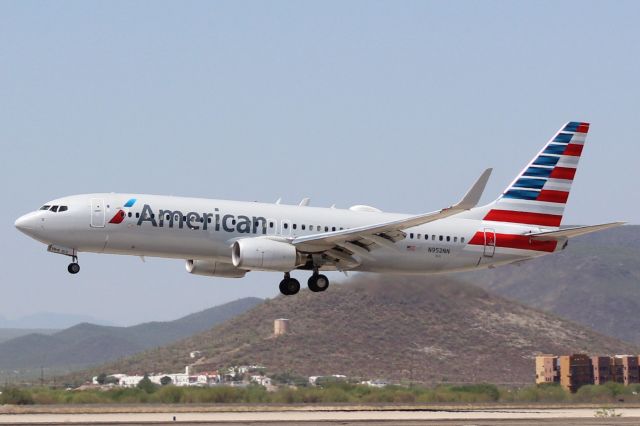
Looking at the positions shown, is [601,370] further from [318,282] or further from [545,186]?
[318,282]

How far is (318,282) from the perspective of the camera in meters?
61.8

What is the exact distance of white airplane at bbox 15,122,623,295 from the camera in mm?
56219

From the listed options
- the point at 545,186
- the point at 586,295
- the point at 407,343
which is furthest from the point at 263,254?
the point at 586,295

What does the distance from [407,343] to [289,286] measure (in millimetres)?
62697

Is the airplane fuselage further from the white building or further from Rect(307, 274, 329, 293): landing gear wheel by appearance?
the white building

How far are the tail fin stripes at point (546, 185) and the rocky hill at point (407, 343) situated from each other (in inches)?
1580

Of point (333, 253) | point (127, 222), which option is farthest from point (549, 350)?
point (127, 222)

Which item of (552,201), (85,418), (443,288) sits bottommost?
(85,418)

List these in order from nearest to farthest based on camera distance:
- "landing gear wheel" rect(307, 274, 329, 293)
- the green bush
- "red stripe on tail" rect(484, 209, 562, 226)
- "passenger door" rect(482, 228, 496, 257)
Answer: "landing gear wheel" rect(307, 274, 329, 293)
"passenger door" rect(482, 228, 496, 257)
"red stripe on tail" rect(484, 209, 562, 226)
the green bush

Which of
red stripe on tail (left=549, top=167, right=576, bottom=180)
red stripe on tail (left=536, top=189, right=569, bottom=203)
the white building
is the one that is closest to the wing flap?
red stripe on tail (left=536, top=189, right=569, bottom=203)

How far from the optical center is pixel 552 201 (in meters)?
67.3

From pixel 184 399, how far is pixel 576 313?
114 m

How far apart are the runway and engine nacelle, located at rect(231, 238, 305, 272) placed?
23.6 ft

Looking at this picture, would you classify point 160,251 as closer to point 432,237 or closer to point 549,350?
point 432,237
